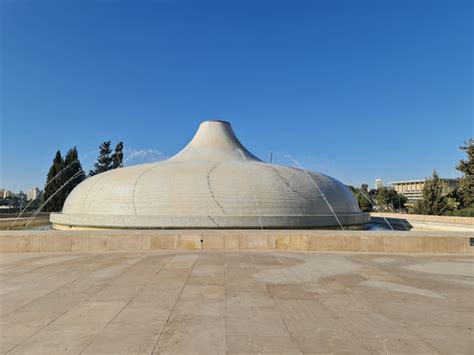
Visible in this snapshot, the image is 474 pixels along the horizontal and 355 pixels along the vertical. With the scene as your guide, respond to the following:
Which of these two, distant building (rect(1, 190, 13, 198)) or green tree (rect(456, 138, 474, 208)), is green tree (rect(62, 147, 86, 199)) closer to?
green tree (rect(456, 138, 474, 208))

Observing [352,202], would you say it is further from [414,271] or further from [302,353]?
[302,353]

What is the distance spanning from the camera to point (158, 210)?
19.6m

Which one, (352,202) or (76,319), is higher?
(352,202)

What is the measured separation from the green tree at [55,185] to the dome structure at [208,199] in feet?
79.2

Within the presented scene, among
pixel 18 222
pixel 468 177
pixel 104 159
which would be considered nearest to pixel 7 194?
pixel 104 159

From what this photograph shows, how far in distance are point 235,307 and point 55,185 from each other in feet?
161

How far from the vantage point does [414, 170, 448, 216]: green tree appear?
34.7 m

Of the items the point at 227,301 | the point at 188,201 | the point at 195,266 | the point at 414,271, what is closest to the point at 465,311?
the point at 414,271

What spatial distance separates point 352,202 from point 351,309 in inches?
836

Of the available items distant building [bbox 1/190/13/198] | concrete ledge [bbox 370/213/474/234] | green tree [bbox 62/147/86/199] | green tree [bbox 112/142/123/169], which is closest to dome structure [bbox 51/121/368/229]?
concrete ledge [bbox 370/213/474/234]

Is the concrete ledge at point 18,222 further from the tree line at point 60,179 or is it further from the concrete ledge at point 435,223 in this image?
the concrete ledge at point 435,223

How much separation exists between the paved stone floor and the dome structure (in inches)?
441

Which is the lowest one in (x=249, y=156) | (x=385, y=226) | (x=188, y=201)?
(x=385, y=226)

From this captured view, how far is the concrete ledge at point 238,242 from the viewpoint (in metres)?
9.65
